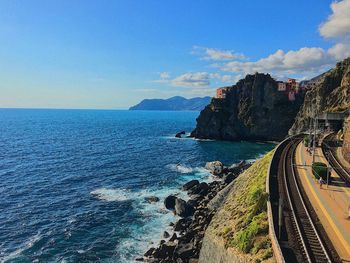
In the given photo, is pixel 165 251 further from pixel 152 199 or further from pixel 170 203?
pixel 152 199

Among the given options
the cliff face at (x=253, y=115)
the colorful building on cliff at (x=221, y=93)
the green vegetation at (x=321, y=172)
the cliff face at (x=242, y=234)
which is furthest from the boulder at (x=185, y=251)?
the colorful building on cliff at (x=221, y=93)

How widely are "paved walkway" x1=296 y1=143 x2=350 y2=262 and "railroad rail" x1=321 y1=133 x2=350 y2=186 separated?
0.83 meters

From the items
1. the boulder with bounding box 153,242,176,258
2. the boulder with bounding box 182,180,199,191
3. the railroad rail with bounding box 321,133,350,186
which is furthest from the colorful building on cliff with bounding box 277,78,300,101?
the boulder with bounding box 153,242,176,258

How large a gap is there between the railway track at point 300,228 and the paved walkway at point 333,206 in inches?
38.8

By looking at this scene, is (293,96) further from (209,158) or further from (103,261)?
(103,261)

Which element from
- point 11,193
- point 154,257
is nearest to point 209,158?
point 11,193

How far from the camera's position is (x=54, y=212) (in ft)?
183

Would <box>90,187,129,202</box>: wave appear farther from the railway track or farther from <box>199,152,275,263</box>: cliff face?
the railway track

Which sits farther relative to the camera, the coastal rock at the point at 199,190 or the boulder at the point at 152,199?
the coastal rock at the point at 199,190

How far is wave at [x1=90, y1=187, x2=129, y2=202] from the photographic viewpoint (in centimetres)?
6262

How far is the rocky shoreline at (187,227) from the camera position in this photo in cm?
3947

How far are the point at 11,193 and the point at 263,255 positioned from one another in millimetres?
55115

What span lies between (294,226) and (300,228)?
1.55ft

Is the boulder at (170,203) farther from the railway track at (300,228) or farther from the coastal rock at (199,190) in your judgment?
the railway track at (300,228)
